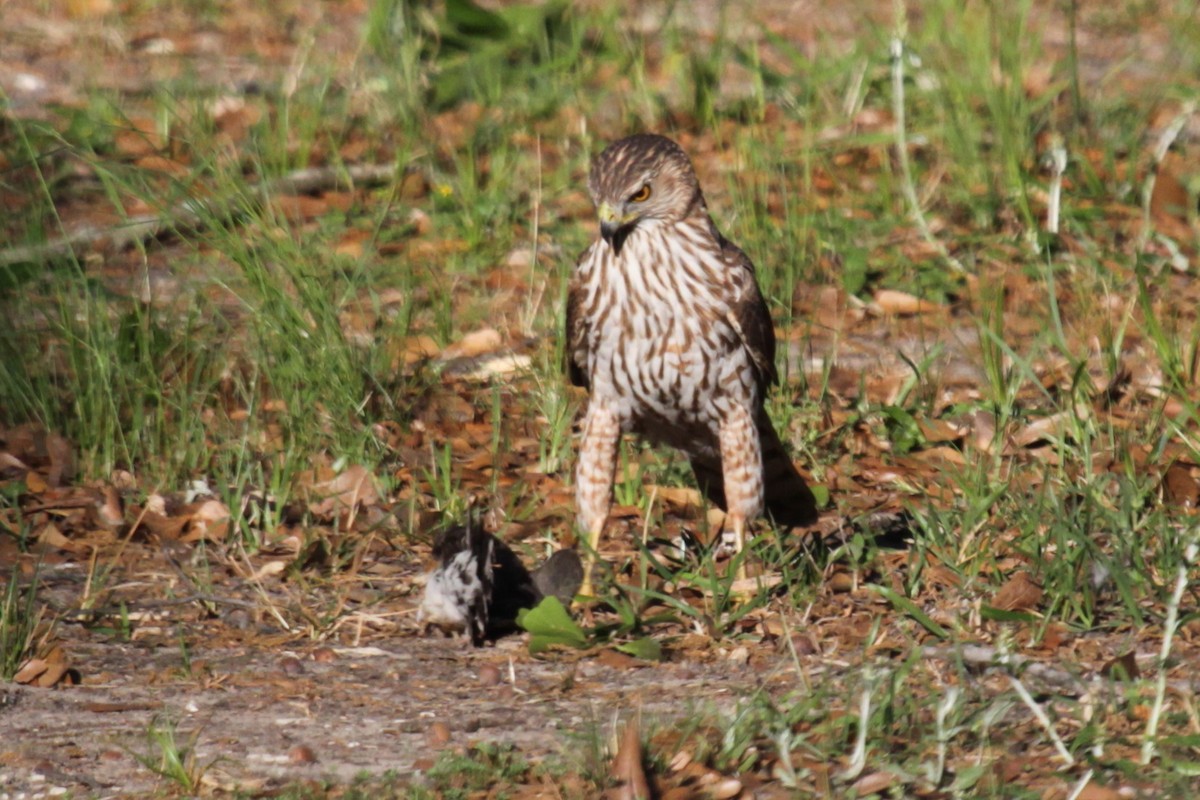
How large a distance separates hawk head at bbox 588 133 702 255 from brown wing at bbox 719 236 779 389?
213 mm

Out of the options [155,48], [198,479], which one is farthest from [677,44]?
[198,479]

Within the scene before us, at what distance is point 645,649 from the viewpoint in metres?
4.70

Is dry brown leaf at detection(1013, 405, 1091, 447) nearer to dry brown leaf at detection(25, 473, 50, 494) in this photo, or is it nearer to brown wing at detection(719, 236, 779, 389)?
brown wing at detection(719, 236, 779, 389)

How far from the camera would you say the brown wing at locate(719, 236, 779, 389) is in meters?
5.22

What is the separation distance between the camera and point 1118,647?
4.59m

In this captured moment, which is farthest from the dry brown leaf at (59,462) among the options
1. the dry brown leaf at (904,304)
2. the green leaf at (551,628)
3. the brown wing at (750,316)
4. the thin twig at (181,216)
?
the dry brown leaf at (904,304)

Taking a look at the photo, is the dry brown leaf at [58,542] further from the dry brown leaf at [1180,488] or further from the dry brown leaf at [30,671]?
the dry brown leaf at [1180,488]

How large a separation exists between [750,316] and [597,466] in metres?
0.64

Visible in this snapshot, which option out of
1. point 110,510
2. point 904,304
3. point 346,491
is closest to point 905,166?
point 904,304

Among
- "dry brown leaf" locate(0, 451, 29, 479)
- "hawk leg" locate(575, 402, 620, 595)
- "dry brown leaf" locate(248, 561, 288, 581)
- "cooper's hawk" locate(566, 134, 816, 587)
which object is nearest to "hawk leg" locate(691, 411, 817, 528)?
"cooper's hawk" locate(566, 134, 816, 587)

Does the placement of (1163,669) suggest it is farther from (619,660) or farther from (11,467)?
(11,467)

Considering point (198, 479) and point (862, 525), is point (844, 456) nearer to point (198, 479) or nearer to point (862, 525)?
point (862, 525)

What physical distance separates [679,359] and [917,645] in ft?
3.51

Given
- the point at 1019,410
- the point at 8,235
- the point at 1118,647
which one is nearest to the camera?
the point at 1118,647
